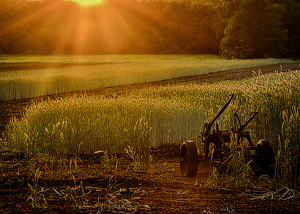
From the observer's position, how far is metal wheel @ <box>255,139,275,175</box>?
4.98 metres

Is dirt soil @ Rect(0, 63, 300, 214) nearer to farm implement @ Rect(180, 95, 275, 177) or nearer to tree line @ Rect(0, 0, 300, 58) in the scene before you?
farm implement @ Rect(180, 95, 275, 177)

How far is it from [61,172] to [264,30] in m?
51.3

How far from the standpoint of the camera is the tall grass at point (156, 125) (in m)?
5.24

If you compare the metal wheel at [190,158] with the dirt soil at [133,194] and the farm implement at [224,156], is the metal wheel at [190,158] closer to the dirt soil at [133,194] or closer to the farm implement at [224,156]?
the farm implement at [224,156]

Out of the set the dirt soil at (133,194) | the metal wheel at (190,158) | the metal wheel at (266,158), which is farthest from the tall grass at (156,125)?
the metal wheel at (190,158)

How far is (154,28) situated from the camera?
69.4m

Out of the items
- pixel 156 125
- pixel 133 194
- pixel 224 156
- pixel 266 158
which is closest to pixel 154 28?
pixel 156 125

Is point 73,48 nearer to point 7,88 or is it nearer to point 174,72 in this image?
point 174,72

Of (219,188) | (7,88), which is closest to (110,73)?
(7,88)

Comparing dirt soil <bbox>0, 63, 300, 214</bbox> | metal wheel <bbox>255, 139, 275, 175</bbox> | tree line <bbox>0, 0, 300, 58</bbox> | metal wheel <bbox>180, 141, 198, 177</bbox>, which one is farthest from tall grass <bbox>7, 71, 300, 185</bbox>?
tree line <bbox>0, 0, 300, 58</bbox>

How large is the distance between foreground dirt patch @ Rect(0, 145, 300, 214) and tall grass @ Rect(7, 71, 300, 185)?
0.63 metres

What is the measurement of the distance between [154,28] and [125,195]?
67.0 metres

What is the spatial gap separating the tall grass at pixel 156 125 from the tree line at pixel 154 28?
44293 mm

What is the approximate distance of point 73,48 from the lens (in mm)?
62094
